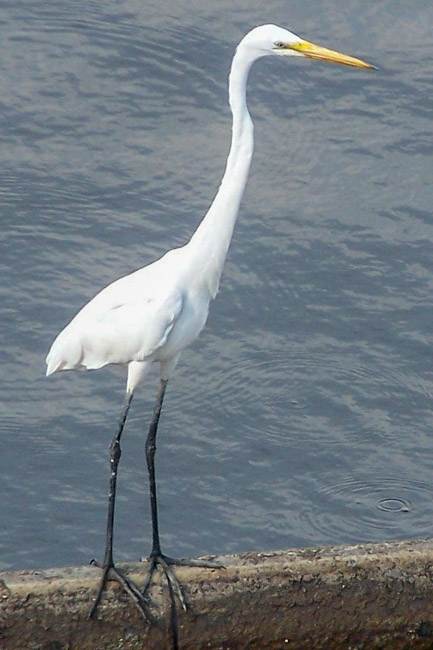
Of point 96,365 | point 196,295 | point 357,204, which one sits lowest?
point 357,204

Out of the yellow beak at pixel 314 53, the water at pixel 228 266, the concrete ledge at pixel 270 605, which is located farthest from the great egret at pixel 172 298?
the water at pixel 228 266

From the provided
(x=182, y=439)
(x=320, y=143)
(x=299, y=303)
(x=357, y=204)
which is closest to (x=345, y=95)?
(x=320, y=143)

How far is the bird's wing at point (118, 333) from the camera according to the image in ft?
16.1

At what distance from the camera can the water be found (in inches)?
262

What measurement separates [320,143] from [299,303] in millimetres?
1532

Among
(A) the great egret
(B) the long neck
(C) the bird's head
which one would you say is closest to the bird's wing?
(A) the great egret

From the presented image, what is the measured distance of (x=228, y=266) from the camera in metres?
8.12

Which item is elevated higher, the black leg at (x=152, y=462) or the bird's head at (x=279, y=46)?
the bird's head at (x=279, y=46)

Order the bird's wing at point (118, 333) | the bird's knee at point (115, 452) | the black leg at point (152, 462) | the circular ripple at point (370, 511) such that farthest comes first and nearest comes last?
the circular ripple at point (370, 511) → the bird's knee at point (115, 452) → the black leg at point (152, 462) → the bird's wing at point (118, 333)

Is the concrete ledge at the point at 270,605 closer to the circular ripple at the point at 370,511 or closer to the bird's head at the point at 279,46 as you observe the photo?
the bird's head at the point at 279,46

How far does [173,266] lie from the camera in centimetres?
499

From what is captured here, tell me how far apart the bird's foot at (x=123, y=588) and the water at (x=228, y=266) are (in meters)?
1.58

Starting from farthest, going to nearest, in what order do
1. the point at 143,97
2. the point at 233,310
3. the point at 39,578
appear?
1. the point at 143,97
2. the point at 233,310
3. the point at 39,578

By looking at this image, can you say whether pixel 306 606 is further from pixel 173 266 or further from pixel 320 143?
pixel 320 143
